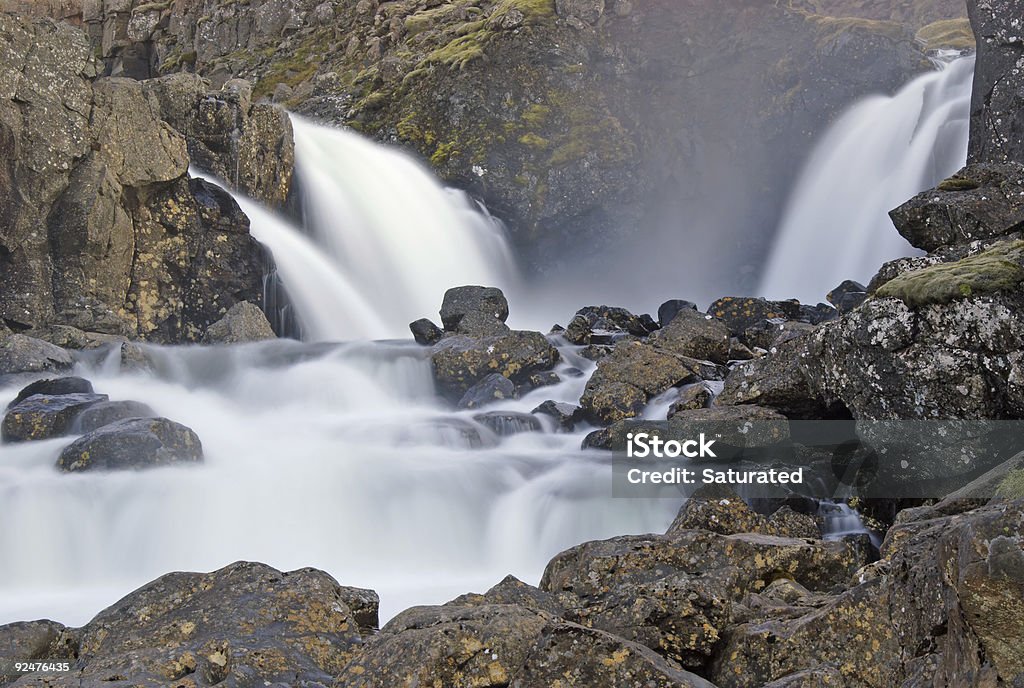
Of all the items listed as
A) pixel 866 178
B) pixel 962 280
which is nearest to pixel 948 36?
pixel 866 178

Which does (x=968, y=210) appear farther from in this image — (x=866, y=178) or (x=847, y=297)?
(x=866, y=178)

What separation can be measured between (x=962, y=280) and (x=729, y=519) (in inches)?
144

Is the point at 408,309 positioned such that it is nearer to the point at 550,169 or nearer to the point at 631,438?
the point at 550,169

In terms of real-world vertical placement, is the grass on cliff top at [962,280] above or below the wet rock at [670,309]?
below

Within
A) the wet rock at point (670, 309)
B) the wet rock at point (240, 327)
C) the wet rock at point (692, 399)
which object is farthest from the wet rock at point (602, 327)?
the wet rock at point (240, 327)

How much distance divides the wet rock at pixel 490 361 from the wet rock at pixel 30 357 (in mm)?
6141

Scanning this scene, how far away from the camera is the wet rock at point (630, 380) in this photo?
45.8 feet

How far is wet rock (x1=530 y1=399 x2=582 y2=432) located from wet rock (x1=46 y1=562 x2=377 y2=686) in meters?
7.75

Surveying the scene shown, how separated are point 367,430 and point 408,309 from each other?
10871mm

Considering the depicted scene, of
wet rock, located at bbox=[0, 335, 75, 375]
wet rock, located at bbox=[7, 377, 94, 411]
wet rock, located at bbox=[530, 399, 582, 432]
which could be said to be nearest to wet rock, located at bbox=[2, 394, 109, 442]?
wet rock, located at bbox=[7, 377, 94, 411]

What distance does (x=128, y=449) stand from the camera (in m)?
11.3

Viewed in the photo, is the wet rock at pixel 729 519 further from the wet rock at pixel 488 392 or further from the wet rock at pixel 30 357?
the wet rock at pixel 30 357

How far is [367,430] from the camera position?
14.5 metres

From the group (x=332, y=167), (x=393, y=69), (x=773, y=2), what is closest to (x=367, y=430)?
(x=332, y=167)
